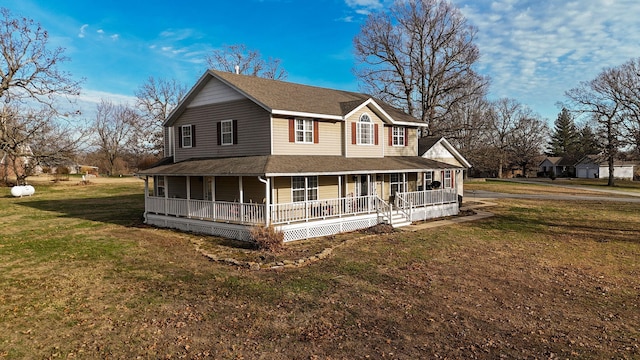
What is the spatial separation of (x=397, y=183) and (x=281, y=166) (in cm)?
1033

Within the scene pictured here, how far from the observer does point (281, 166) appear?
16406mm

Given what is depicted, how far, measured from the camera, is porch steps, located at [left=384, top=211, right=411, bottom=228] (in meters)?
19.6

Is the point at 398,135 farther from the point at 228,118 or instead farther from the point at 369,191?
the point at 228,118

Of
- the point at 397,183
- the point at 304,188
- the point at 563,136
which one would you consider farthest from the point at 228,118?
the point at 563,136

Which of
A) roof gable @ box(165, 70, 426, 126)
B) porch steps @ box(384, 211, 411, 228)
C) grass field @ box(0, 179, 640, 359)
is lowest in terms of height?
grass field @ box(0, 179, 640, 359)

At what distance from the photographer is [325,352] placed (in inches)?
265

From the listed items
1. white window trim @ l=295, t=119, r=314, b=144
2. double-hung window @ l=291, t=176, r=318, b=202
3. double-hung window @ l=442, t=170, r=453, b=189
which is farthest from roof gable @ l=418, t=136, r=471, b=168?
double-hung window @ l=291, t=176, r=318, b=202

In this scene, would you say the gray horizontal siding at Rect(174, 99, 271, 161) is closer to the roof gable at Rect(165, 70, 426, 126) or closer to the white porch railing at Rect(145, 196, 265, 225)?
the roof gable at Rect(165, 70, 426, 126)

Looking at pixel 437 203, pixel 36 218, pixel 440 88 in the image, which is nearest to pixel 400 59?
pixel 440 88

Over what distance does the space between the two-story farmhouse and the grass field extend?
5.79ft

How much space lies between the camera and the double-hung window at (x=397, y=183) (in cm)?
2386

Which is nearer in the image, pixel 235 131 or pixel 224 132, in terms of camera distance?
pixel 235 131

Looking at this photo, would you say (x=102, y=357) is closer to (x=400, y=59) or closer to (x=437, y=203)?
(x=437, y=203)

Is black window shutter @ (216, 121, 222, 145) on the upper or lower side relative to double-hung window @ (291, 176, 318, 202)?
upper
